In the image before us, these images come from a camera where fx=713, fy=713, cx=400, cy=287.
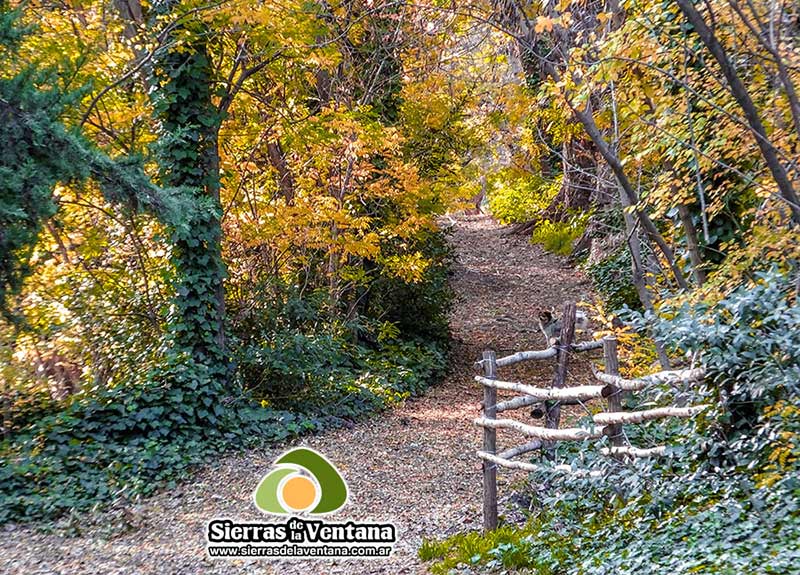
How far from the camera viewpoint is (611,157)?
5.76 m

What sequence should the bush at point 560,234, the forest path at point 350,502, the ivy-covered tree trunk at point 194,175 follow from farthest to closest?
the bush at point 560,234
the ivy-covered tree trunk at point 194,175
the forest path at point 350,502

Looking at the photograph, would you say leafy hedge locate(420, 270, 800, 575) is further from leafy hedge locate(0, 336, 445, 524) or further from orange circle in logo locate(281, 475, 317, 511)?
leafy hedge locate(0, 336, 445, 524)

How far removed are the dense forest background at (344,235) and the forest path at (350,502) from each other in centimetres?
33

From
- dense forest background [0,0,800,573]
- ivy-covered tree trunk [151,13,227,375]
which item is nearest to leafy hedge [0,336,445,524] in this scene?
dense forest background [0,0,800,573]

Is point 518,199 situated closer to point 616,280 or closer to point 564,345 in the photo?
point 616,280

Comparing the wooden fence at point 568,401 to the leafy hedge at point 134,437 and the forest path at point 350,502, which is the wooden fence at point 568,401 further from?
the leafy hedge at point 134,437

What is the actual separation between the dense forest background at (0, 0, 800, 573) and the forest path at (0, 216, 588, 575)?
12.9 inches

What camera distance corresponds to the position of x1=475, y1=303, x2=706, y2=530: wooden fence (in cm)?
407

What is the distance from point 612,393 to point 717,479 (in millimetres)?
904

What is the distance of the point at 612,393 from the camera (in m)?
4.45

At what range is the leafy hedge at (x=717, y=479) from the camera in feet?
10.3

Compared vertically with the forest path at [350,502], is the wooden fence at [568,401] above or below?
above

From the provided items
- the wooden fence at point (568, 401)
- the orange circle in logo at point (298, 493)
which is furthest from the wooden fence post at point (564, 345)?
the orange circle in logo at point (298, 493)

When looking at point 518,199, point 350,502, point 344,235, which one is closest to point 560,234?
point 518,199
